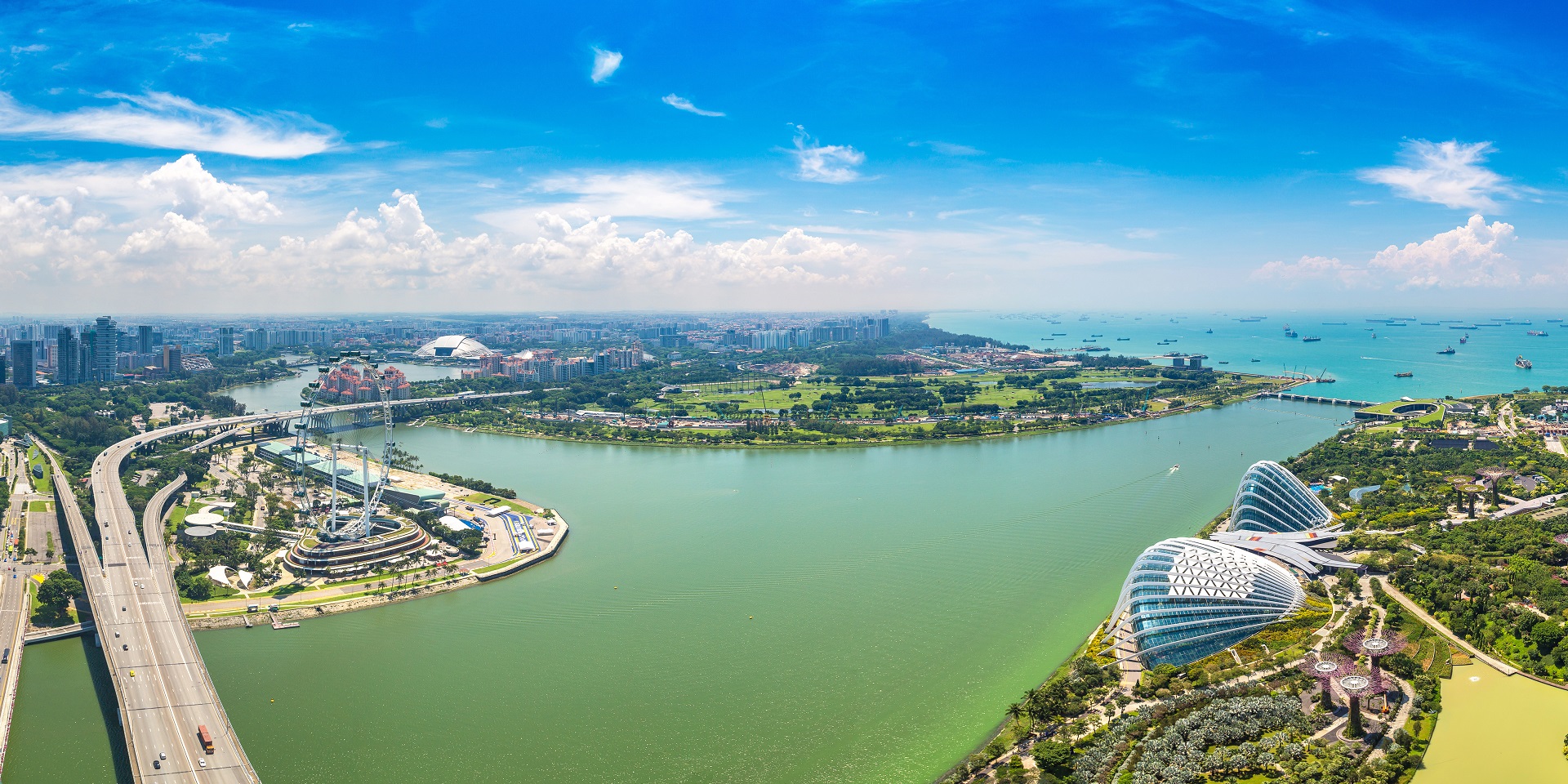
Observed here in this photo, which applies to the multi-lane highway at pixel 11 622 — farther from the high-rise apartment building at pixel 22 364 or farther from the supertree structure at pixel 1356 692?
the high-rise apartment building at pixel 22 364

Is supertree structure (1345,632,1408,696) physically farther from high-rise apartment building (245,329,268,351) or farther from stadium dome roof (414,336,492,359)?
high-rise apartment building (245,329,268,351)

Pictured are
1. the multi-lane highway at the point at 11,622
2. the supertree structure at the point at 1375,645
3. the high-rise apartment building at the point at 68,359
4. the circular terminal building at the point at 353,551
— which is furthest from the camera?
the high-rise apartment building at the point at 68,359

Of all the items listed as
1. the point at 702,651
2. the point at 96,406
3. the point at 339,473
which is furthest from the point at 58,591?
the point at 96,406

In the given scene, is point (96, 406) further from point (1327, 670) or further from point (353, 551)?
point (1327, 670)

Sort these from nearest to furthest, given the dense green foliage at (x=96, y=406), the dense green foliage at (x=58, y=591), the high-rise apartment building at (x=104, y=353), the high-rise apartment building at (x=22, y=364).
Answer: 1. the dense green foliage at (x=58, y=591)
2. the dense green foliage at (x=96, y=406)
3. the high-rise apartment building at (x=22, y=364)
4. the high-rise apartment building at (x=104, y=353)

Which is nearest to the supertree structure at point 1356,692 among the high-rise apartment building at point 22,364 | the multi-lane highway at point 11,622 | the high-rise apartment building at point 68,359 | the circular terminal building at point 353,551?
the multi-lane highway at point 11,622

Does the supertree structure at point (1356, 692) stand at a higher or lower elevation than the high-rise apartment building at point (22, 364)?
lower

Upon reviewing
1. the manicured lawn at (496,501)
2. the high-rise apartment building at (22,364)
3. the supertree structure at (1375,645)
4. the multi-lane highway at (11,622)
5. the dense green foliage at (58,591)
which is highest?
the high-rise apartment building at (22,364)
